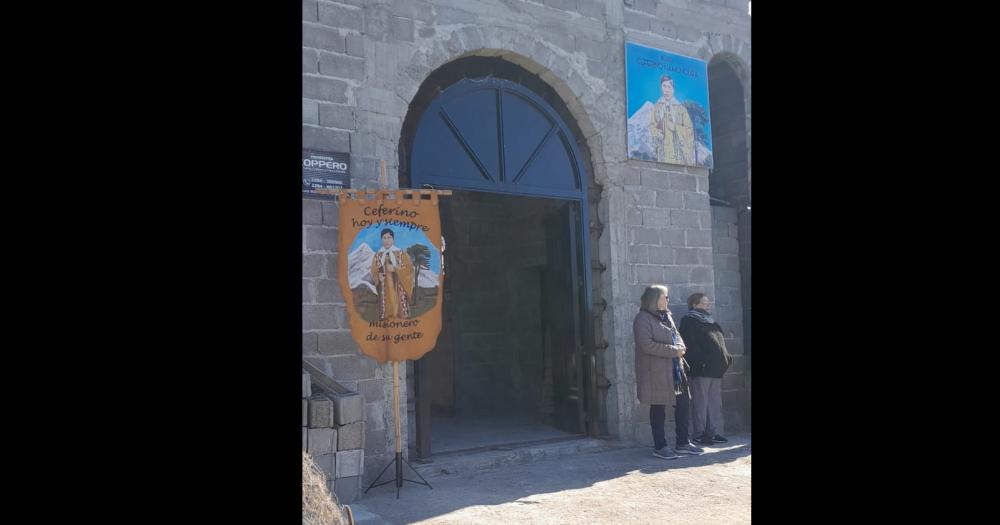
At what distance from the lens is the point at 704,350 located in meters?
7.83

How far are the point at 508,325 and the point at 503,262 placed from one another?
859mm

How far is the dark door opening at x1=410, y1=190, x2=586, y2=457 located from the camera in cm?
798

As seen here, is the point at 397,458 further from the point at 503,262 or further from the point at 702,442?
the point at 503,262

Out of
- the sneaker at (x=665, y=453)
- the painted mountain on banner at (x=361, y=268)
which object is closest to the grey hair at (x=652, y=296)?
the sneaker at (x=665, y=453)

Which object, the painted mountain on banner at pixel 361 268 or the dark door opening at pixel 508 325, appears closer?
the painted mountain on banner at pixel 361 268

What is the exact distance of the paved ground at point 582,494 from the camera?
5160mm

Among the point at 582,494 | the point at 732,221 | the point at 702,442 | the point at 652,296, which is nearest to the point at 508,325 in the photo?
the point at 732,221

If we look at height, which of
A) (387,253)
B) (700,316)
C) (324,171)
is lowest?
(700,316)

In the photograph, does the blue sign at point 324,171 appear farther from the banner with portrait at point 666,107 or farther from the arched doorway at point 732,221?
the arched doorway at point 732,221

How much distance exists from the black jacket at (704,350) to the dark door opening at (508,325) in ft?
3.51
